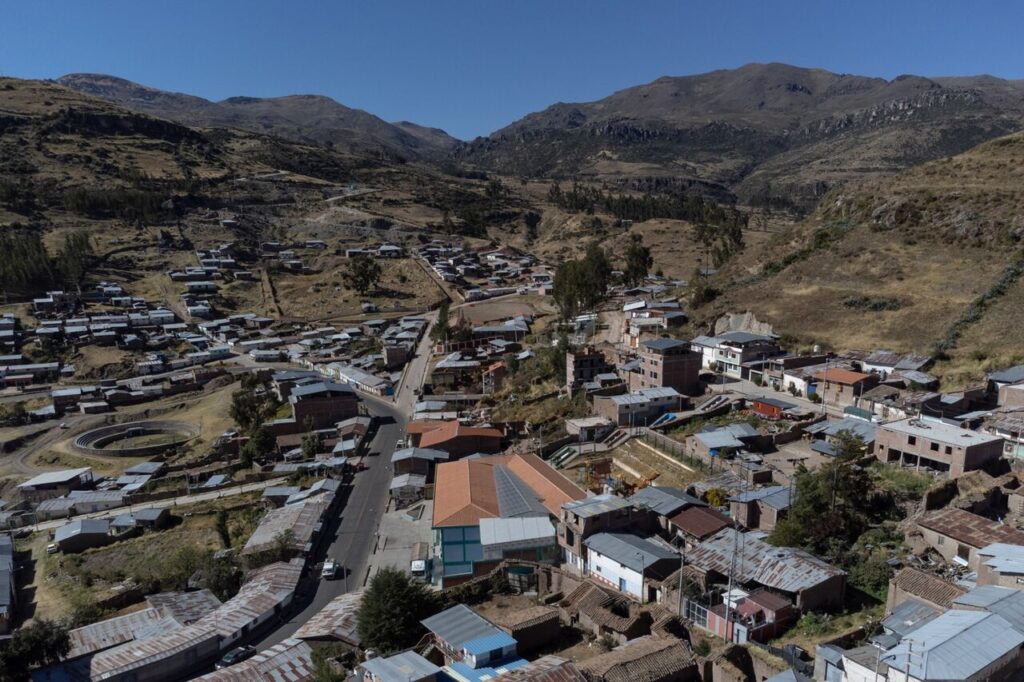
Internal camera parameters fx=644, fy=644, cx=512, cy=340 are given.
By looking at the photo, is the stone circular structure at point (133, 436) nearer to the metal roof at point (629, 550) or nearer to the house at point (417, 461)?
the house at point (417, 461)

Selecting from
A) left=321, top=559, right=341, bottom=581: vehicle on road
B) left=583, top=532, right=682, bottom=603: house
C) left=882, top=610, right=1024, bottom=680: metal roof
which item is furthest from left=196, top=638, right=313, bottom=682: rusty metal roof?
left=882, top=610, right=1024, bottom=680: metal roof

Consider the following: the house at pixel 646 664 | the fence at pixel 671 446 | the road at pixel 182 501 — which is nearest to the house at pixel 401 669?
the house at pixel 646 664

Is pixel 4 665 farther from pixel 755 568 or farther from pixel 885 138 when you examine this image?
pixel 885 138

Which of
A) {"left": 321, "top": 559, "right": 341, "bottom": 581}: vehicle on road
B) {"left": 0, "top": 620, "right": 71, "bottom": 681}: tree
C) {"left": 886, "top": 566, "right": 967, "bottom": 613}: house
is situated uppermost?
{"left": 886, "top": 566, "right": 967, "bottom": 613}: house

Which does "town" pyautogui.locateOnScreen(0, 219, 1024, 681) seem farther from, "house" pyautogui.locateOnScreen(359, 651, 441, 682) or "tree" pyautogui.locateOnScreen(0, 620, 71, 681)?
"tree" pyautogui.locateOnScreen(0, 620, 71, 681)

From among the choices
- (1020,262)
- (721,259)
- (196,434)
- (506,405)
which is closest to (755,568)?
(506,405)
